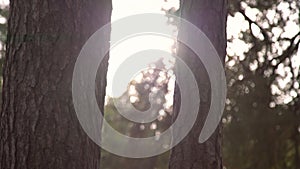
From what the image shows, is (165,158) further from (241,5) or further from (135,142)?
(241,5)

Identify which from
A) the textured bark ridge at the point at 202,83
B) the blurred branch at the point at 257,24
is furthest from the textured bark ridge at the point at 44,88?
the blurred branch at the point at 257,24

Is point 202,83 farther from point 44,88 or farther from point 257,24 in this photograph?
point 257,24

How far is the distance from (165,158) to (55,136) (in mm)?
22073

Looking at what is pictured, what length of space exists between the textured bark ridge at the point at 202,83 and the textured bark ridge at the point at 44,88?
1.90 meters

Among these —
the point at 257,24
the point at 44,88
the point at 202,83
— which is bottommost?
the point at 44,88

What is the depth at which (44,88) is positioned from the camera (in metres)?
3.13

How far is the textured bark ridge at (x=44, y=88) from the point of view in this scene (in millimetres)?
3086

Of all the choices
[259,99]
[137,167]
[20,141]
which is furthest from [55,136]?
[137,167]

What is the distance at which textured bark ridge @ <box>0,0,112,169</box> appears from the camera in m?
3.09

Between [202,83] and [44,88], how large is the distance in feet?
7.83

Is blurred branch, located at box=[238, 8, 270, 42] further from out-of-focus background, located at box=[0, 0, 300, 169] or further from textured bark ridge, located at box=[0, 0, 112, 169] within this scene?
textured bark ridge, located at box=[0, 0, 112, 169]

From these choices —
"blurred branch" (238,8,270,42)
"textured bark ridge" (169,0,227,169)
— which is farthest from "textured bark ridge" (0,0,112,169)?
"blurred branch" (238,8,270,42)

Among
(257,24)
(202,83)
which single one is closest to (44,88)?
(202,83)

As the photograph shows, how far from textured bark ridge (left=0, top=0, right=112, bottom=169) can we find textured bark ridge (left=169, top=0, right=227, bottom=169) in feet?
6.24
